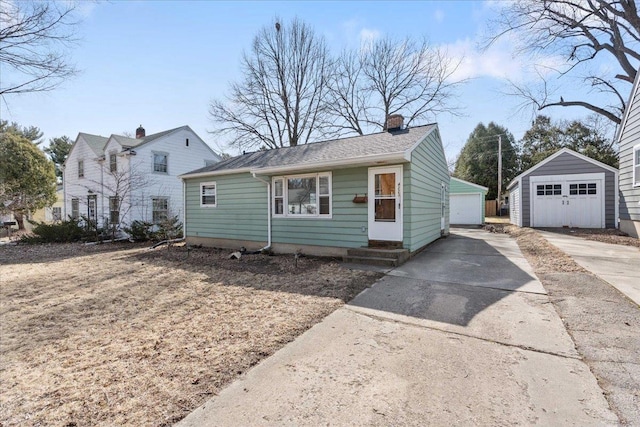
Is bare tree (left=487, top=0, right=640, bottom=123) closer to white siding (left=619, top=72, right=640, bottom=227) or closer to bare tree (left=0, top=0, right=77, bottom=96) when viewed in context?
white siding (left=619, top=72, right=640, bottom=227)

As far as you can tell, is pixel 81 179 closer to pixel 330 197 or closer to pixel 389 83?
pixel 330 197

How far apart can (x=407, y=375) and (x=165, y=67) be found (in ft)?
35.5

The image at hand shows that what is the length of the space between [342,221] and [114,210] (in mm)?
14293

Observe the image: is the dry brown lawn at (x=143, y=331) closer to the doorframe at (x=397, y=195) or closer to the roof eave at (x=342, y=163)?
the doorframe at (x=397, y=195)

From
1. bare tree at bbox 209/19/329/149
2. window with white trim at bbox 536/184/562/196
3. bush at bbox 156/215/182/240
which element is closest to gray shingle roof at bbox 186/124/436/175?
bush at bbox 156/215/182/240

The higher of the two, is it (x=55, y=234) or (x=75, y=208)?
(x=75, y=208)

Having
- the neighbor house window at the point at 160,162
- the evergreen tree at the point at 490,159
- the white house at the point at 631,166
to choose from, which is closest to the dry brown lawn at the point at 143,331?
the white house at the point at 631,166

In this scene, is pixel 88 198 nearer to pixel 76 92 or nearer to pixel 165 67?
pixel 76 92

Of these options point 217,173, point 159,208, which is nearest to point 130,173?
point 159,208

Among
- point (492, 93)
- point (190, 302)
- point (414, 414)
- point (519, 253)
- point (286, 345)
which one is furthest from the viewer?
point (492, 93)

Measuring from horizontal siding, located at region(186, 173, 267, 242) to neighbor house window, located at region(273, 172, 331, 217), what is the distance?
1.88 feet

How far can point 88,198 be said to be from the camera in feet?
59.0

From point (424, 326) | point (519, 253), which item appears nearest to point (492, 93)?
point (519, 253)

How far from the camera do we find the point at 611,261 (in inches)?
244
